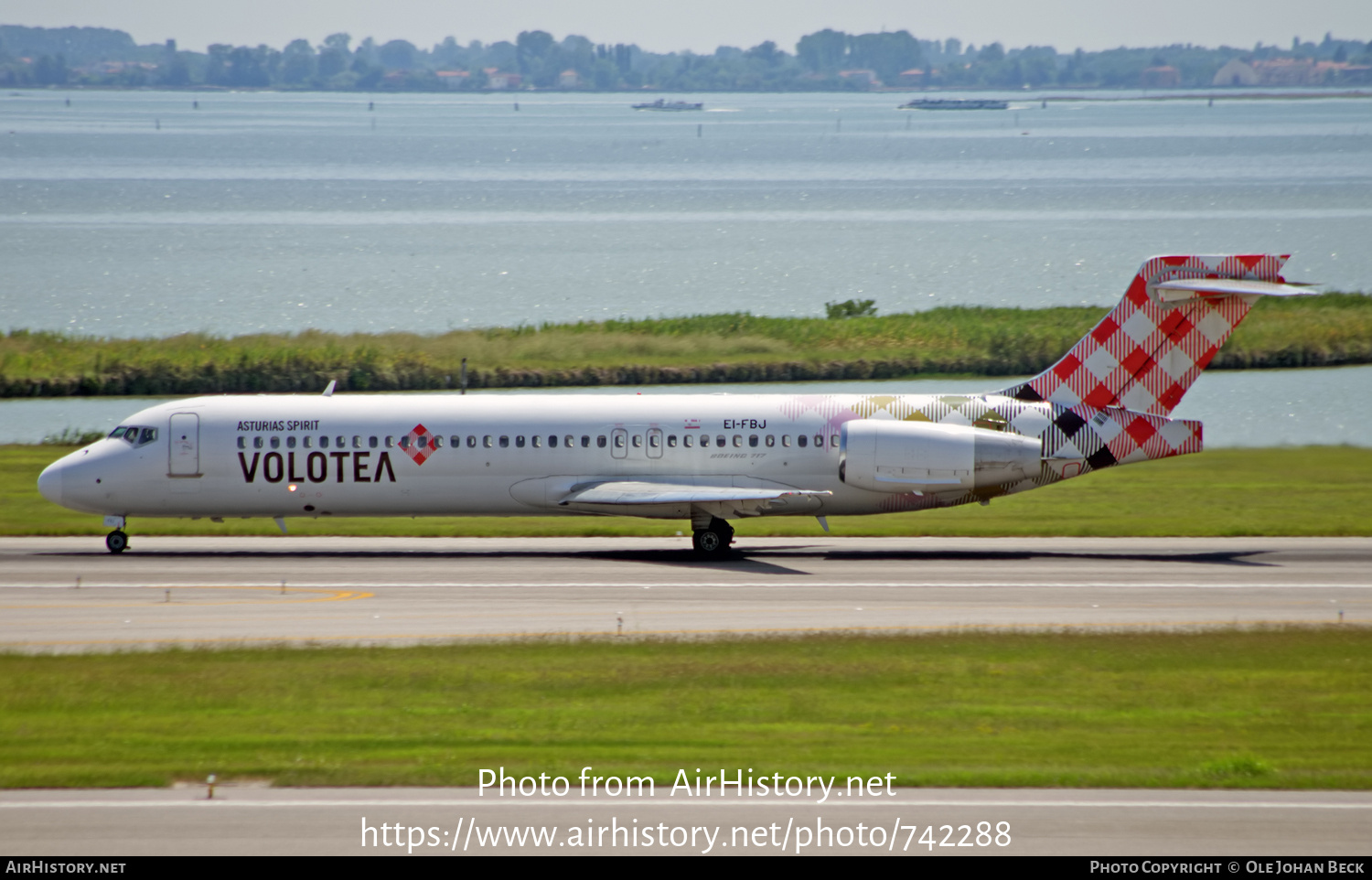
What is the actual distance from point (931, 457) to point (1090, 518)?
339 inches

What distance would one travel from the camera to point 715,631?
29.1 meters

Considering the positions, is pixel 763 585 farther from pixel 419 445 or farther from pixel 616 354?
pixel 616 354

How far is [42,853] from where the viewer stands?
1698cm

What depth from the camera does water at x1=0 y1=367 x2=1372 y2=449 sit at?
184 ft

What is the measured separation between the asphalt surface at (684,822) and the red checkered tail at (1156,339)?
2018cm

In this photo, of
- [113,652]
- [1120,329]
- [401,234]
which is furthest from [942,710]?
[401,234]

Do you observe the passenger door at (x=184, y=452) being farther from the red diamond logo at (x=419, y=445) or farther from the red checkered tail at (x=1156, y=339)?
the red checkered tail at (x=1156, y=339)

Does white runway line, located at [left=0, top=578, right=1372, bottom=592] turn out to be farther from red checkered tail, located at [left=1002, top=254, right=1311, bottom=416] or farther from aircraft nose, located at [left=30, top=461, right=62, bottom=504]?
red checkered tail, located at [left=1002, top=254, right=1311, bottom=416]

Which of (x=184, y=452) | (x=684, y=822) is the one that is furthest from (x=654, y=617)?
(x=184, y=452)

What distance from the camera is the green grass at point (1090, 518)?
138 ft

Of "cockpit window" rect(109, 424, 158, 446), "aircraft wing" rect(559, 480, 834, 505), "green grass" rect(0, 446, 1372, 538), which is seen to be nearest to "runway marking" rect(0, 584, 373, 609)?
"cockpit window" rect(109, 424, 158, 446)

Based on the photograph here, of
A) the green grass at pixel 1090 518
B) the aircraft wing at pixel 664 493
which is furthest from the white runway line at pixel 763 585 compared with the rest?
the green grass at pixel 1090 518

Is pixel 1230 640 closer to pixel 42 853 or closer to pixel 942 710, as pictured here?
pixel 942 710

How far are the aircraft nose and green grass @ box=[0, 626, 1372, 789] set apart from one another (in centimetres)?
1267
